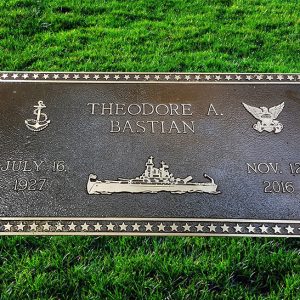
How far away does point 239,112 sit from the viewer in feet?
12.9

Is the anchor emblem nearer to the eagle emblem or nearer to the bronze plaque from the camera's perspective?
the bronze plaque

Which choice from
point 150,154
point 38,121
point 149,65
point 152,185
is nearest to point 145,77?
point 149,65

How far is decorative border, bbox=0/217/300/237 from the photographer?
3.24 metres

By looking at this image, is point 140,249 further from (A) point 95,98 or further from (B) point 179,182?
(A) point 95,98

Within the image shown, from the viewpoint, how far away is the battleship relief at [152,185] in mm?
3453

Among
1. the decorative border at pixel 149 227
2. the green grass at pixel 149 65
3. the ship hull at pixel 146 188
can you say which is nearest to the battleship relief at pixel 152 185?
the ship hull at pixel 146 188

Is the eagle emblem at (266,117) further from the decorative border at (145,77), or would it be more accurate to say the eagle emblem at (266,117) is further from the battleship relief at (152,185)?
the battleship relief at (152,185)

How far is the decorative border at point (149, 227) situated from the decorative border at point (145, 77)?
4.51ft

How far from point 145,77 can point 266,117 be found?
1081 millimetres

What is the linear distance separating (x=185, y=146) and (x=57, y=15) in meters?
2.42

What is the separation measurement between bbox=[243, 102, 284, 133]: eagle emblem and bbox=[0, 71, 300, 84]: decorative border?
1.10 ft

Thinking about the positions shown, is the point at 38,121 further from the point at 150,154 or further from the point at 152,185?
the point at 152,185

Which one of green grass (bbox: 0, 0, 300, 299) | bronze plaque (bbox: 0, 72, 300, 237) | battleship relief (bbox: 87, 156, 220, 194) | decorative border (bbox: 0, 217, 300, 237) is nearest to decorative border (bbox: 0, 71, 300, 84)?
bronze plaque (bbox: 0, 72, 300, 237)

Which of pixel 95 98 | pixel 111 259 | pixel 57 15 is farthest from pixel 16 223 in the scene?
pixel 57 15
